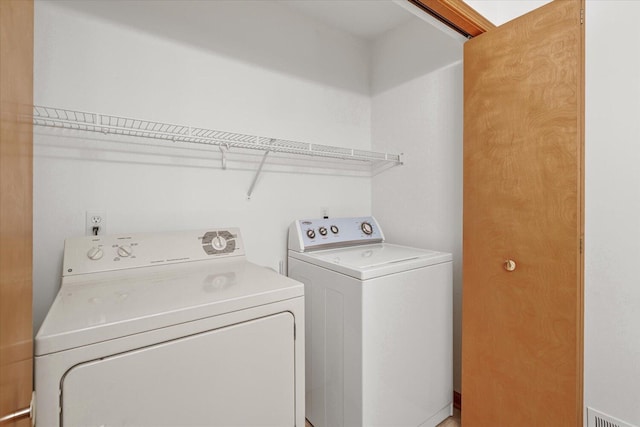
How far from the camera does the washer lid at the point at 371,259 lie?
1.44m

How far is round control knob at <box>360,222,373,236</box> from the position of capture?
2.23 m

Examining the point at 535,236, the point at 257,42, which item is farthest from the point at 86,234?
the point at 535,236

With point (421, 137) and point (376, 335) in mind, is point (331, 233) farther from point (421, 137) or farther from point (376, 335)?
point (421, 137)

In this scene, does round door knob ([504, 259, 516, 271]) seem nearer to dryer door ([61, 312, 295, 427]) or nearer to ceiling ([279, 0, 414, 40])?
dryer door ([61, 312, 295, 427])

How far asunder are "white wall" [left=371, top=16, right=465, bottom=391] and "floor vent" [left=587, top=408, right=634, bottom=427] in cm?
68

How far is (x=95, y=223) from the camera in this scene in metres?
1.44

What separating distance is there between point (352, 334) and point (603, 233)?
131cm

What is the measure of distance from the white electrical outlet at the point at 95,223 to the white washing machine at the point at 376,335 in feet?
3.51

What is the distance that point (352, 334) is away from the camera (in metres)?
1.42

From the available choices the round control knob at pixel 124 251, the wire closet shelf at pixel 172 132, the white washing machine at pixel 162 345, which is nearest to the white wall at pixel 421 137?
the wire closet shelf at pixel 172 132

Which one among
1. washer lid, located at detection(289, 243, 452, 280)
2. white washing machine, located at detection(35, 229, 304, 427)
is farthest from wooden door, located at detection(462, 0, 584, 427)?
white washing machine, located at detection(35, 229, 304, 427)

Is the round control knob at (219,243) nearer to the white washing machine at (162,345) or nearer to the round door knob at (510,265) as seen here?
the white washing machine at (162,345)

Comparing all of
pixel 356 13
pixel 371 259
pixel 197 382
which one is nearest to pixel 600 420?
pixel 371 259

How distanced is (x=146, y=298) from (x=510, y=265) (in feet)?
5.42
